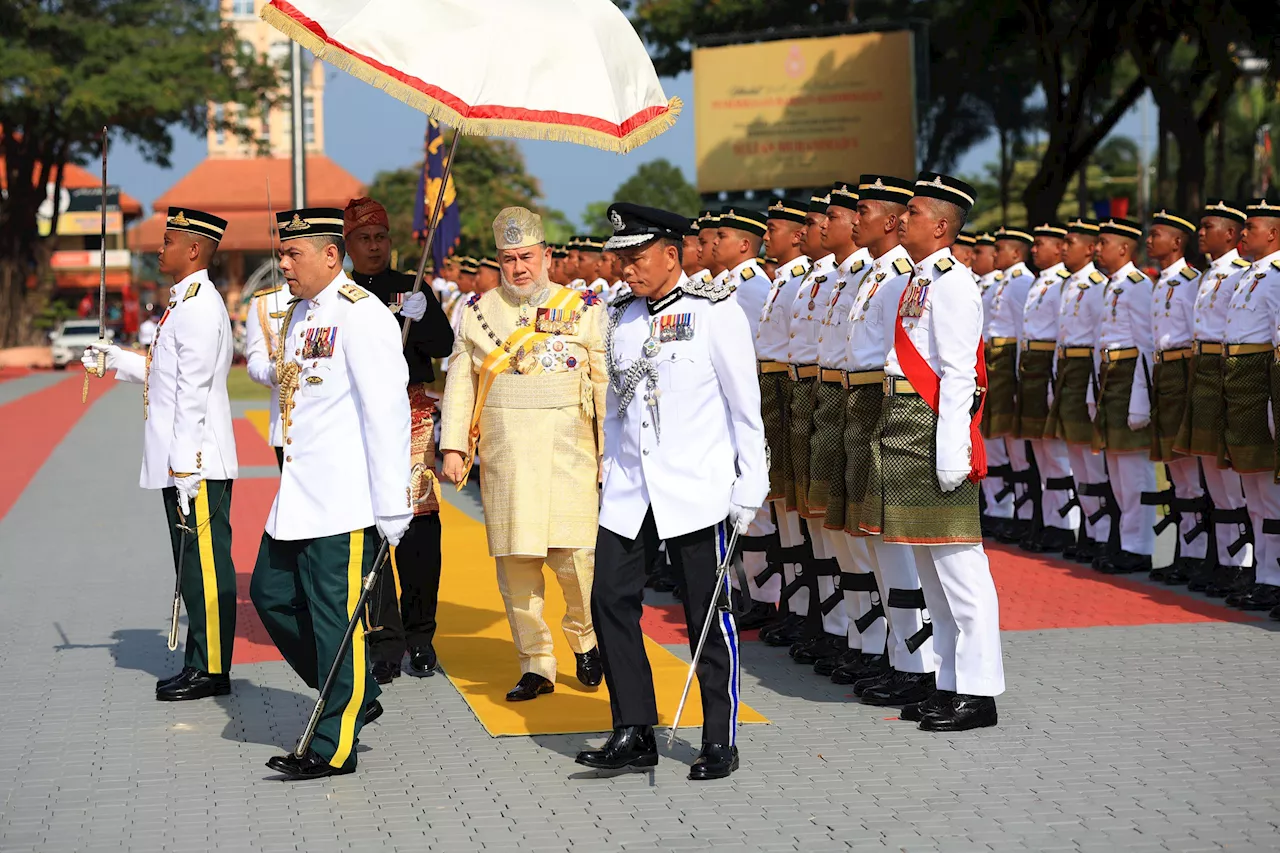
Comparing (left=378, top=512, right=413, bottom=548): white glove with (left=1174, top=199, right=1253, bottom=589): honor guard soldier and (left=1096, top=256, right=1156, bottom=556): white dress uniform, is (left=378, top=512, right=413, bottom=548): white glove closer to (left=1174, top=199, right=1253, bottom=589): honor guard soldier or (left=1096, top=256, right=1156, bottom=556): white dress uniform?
(left=1174, top=199, right=1253, bottom=589): honor guard soldier

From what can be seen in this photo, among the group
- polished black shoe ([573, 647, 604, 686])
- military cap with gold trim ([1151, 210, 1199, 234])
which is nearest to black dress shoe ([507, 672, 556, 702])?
polished black shoe ([573, 647, 604, 686])

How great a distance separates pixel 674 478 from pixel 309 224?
5.55ft

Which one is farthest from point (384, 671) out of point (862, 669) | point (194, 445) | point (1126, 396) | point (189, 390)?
point (1126, 396)

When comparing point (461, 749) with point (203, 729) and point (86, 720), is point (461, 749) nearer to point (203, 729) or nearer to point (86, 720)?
point (203, 729)

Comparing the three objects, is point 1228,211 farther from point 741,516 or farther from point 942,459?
point 741,516

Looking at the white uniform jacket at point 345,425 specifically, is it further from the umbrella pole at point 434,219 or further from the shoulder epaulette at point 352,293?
the umbrella pole at point 434,219

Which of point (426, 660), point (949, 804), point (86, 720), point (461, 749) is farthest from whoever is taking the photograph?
point (426, 660)

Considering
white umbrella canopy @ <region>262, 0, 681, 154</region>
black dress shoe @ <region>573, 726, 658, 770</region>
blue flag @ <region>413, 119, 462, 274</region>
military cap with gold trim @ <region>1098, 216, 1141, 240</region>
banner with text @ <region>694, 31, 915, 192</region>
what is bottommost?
black dress shoe @ <region>573, 726, 658, 770</region>

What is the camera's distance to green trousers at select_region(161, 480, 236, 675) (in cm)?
785

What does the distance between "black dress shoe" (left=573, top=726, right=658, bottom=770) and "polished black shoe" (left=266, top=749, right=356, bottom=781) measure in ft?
3.06

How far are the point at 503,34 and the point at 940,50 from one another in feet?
114

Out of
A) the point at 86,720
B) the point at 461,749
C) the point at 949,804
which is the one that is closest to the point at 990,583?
the point at 949,804

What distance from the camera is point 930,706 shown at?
24.0ft

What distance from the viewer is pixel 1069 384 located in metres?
12.3
